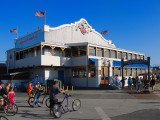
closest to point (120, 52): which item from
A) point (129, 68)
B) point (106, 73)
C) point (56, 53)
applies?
point (129, 68)

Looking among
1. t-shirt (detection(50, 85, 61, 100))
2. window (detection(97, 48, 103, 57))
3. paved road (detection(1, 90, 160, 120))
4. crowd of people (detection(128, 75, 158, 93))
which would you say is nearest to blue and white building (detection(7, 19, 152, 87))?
window (detection(97, 48, 103, 57))

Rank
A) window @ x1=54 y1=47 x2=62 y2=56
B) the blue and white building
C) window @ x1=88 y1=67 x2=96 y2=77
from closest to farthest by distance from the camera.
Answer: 1. the blue and white building
2. window @ x1=88 y1=67 x2=96 y2=77
3. window @ x1=54 y1=47 x2=62 y2=56

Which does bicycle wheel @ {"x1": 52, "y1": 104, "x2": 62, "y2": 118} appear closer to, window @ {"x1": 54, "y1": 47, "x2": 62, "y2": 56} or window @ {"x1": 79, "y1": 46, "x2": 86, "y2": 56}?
window @ {"x1": 79, "y1": 46, "x2": 86, "y2": 56}

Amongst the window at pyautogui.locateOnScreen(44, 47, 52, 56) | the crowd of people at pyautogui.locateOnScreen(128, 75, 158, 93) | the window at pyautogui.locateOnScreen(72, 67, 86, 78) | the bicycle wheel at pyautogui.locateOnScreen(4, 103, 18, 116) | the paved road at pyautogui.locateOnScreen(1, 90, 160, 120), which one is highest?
the window at pyautogui.locateOnScreen(44, 47, 52, 56)

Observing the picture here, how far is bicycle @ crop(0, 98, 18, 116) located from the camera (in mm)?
8914

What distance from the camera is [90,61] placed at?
2741 cm

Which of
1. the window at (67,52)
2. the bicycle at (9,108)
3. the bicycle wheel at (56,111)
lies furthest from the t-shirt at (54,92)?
the window at (67,52)

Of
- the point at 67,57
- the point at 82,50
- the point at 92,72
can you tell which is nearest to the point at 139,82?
the point at 92,72

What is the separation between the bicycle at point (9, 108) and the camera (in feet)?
29.2

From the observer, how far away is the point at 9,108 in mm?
8969

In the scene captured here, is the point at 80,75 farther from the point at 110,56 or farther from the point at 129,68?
the point at 129,68

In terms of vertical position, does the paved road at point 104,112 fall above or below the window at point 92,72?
below

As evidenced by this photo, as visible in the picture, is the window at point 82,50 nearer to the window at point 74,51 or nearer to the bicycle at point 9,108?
the window at point 74,51

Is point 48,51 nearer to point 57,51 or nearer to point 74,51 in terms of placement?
point 57,51
